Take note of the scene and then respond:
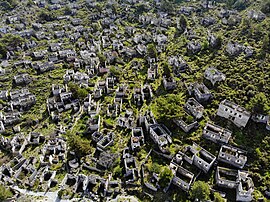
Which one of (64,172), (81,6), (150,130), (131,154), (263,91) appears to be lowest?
(64,172)

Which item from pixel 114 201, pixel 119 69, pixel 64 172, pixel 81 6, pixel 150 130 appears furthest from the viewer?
pixel 81 6

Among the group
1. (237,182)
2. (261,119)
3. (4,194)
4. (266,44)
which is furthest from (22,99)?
(266,44)

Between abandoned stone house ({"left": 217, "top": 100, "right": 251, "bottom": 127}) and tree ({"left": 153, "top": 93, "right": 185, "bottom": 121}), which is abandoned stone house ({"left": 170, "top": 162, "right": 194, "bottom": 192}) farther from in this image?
abandoned stone house ({"left": 217, "top": 100, "right": 251, "bottom": 127})

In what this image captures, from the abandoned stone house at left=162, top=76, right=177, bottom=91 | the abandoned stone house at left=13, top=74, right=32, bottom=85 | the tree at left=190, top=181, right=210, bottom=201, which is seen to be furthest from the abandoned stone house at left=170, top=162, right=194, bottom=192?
the abandoned stone house at left=13, top=74, right=32, bottom=85

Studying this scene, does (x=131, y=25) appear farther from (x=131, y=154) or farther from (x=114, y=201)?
(x=114, y=201)

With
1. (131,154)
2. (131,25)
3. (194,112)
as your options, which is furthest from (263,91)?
(131,25)

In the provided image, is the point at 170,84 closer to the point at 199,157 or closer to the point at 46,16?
the point at 199,157

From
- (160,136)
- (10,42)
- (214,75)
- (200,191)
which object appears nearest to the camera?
(200,191)
